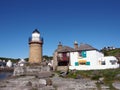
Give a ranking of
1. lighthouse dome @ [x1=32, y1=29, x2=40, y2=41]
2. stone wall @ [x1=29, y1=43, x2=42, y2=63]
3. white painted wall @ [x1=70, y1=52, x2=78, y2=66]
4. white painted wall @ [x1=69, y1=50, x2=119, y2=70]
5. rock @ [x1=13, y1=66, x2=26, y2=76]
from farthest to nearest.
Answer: white painted wall @ [x1=70, y1=52, x2=78, y2=66], lighthouse dome @ [x1=32, y1=29, x2=40, y2=41], white painted wall @ [x1=69, y1=50, x2=119, y2=70], rock @ [x1=13, y1=66, x2=26, y2=76], stone wall @ [x1=29, y1=43, x2=42, y2=63]

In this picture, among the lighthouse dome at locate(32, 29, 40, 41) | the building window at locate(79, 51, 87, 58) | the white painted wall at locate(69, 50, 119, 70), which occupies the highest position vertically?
the lighthouse dome at locate(32, 29, 40, 41)

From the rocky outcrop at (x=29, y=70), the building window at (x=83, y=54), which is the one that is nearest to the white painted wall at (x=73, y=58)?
the building window at (x=83, y=54)

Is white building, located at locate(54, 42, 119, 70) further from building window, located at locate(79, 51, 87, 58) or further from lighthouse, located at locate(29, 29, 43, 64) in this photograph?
lighthouse, located at locate(29, 29, 43, 64)

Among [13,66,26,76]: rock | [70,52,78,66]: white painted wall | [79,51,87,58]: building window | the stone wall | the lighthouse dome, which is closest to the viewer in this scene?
the stone wall

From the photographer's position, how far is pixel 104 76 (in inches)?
1432

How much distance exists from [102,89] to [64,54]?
1142 inches

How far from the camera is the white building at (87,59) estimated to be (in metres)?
49.2

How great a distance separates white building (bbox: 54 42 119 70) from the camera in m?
49.2

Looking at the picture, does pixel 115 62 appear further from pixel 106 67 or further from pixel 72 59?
pixel 72 59

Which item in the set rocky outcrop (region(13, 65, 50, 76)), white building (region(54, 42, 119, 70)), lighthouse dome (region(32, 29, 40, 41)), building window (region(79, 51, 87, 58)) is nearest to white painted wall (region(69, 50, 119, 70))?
white building (region(54, 42, 119, 70))

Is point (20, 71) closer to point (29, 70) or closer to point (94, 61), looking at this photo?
point (29, 70)

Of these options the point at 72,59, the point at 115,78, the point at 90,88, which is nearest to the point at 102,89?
the point at 90,88

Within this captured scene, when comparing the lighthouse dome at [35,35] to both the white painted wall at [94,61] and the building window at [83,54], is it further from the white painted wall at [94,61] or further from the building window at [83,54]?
the building window at [83,54]

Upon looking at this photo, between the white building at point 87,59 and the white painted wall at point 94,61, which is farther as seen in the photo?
the white building at point 87,59
